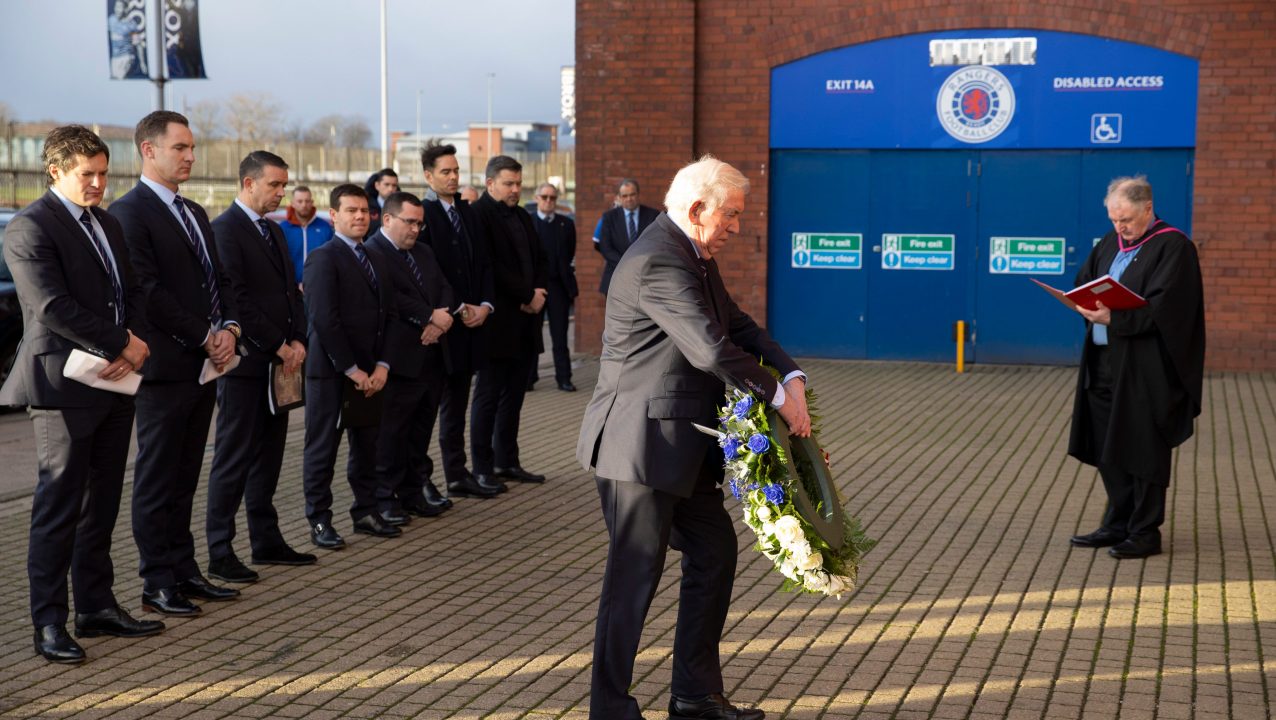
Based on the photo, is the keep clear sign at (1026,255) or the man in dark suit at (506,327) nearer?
the man in dark suit at (506,327)

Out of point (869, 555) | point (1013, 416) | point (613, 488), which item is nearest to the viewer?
point (613, 488)

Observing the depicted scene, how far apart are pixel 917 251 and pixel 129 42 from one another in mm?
9338

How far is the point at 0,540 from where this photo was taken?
8.05 metres

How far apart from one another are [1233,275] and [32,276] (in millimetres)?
14037

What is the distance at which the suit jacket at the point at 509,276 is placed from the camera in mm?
9672

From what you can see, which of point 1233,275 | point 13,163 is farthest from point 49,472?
point 13,163

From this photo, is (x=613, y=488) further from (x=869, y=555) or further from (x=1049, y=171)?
(x=1049, y=171)

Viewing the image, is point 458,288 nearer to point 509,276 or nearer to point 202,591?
point 509,276

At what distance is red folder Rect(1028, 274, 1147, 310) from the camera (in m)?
7.52

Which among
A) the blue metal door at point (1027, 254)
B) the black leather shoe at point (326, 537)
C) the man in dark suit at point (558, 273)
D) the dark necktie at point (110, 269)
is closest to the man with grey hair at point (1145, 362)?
the black leather shoe at point (326, 537)

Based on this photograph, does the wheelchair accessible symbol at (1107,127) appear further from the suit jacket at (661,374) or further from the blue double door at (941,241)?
the suit jacket at (661,374)

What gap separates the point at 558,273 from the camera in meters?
15.1

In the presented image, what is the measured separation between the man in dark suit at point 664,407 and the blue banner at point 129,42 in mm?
12766

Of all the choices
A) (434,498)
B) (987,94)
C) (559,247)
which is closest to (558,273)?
(559,247)
